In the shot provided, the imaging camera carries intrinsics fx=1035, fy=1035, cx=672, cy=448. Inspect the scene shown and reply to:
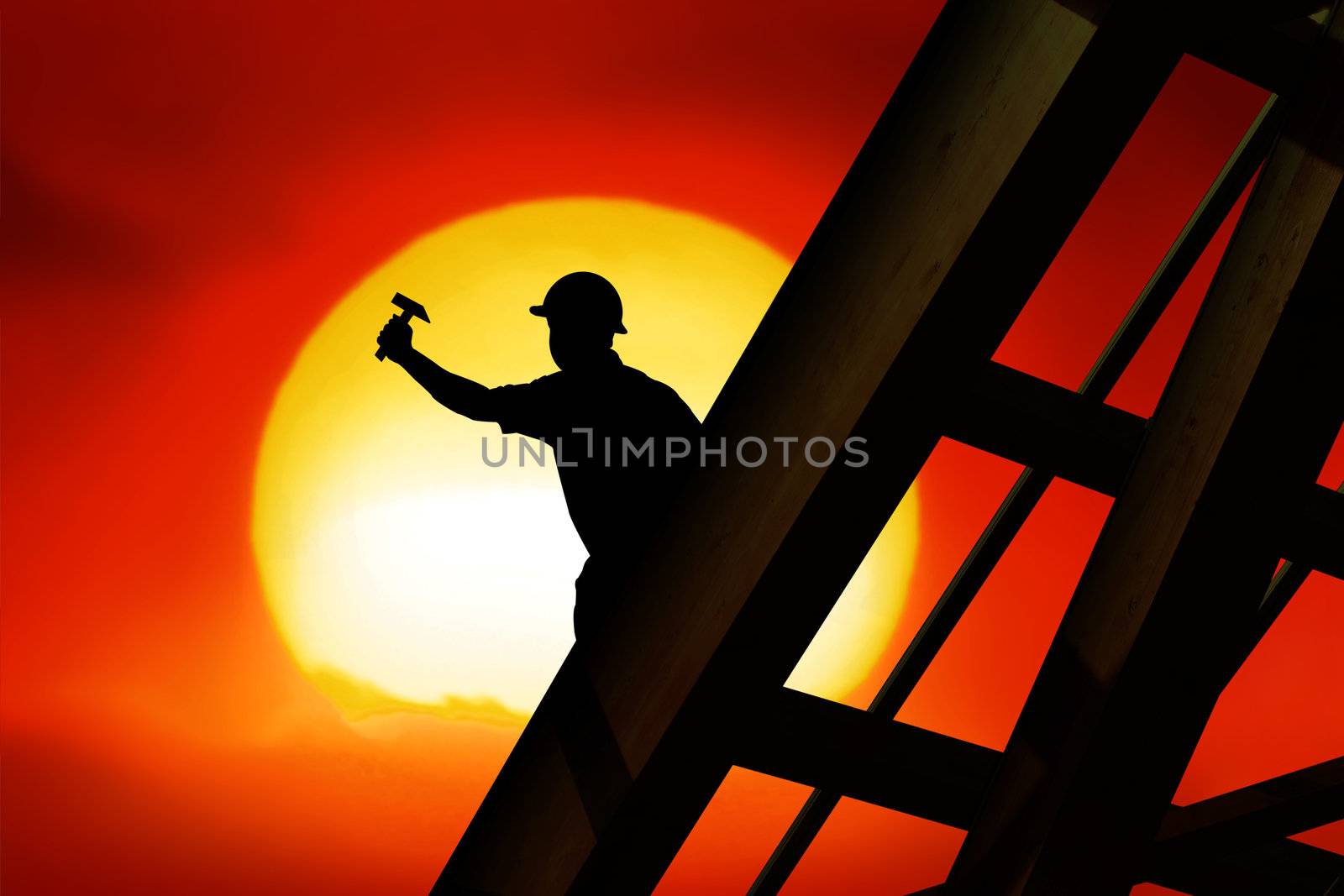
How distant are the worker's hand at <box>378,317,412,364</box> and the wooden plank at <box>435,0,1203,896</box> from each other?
950mm

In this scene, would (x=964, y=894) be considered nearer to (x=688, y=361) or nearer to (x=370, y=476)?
(x=688, y=361)

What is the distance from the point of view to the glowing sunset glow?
10.6 metres

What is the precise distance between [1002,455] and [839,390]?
0.41 m

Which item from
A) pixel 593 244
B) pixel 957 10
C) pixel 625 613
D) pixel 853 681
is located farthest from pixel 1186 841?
pixel 593 244

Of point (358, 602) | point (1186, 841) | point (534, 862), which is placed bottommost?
point (534, 862)

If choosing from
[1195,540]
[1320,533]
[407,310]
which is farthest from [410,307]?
[1320,533]

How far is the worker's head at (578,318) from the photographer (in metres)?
2.62

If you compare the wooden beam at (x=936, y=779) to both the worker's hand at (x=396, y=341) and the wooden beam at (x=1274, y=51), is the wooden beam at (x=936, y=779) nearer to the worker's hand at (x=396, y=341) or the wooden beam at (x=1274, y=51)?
the worker's hand at (x=396, y=341)

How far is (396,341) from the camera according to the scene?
277cm

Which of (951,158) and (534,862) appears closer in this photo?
(951,158)

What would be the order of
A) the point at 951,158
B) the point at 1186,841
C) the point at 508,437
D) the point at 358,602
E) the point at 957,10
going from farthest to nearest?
the point at 358,602 < the point at 508,437 < the point at 1186,841 < the point at 957,10 < the point at 951,158

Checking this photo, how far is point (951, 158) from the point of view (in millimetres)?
1912

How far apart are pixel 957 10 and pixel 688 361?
8874mm

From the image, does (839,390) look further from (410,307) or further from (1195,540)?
(410,307)
